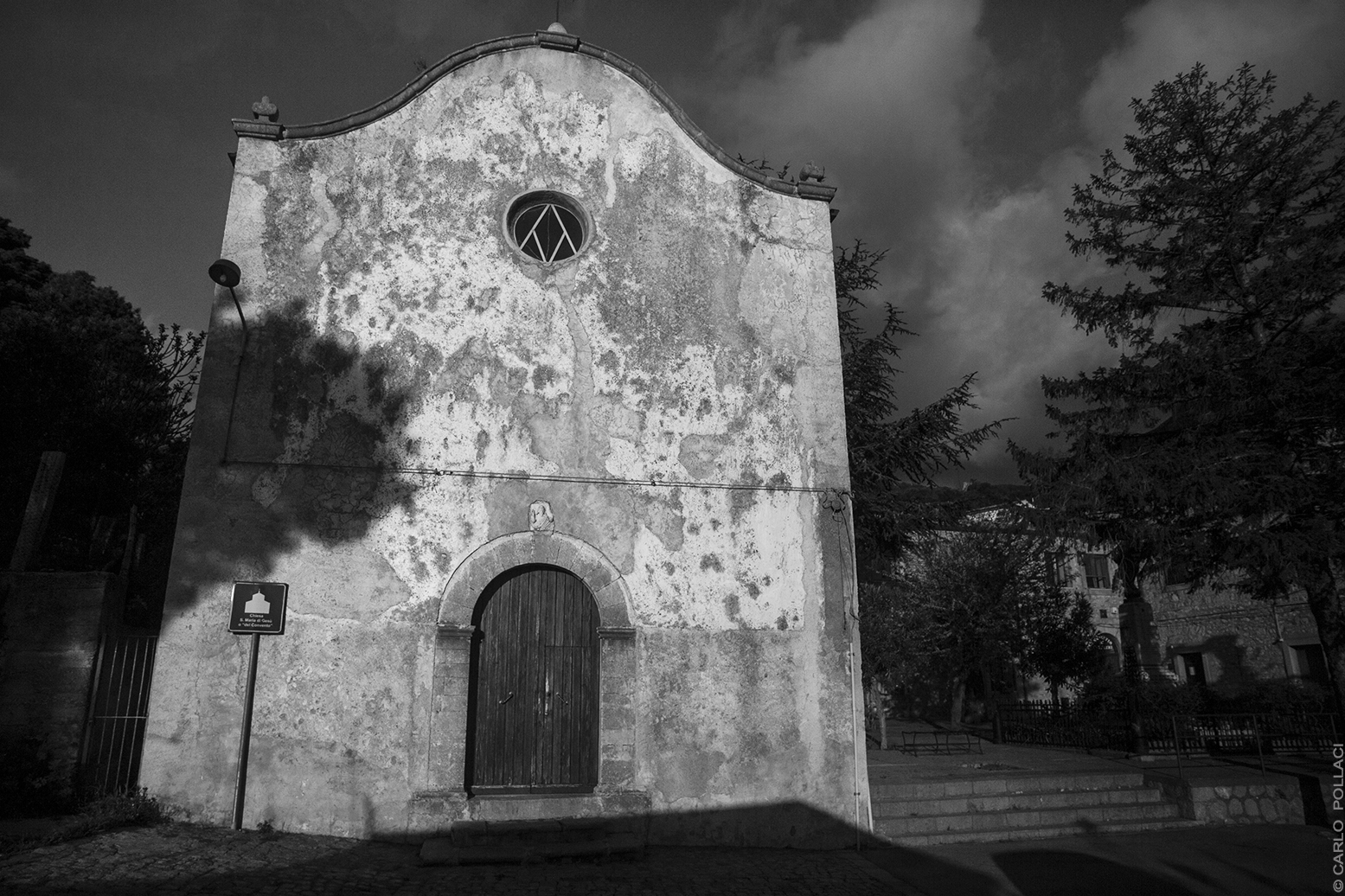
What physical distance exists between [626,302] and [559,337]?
888 mm

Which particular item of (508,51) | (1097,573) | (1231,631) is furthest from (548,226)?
(1097,573)

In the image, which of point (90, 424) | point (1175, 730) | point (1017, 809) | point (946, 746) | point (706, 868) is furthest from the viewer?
point (946, 746)

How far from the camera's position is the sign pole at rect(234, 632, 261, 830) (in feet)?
23.6

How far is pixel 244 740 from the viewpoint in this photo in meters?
7.32

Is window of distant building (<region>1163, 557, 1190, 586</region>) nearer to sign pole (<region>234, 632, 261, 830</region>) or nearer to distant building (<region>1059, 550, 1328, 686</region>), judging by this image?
distant building (<region>1059, 550, 1328, 686</region>)

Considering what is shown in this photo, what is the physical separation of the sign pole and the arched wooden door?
1975 millimetres

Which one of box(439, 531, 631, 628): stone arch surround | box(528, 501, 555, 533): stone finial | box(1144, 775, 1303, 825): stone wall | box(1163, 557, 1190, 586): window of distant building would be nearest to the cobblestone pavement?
box(439, 531, 631, 628): stone arch surround

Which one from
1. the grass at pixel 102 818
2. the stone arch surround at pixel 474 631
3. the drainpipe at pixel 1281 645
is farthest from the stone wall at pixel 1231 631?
the grass at pixel 102 818

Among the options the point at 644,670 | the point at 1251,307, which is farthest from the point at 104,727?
the point at 1251,307

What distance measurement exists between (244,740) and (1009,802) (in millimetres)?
8145

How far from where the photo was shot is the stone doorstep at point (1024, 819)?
345 inches

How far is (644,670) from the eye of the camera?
8.23 metres

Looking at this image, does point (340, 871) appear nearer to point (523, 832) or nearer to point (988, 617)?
point (523, 832)

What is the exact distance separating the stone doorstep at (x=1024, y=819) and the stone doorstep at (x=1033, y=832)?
31 millimetres
